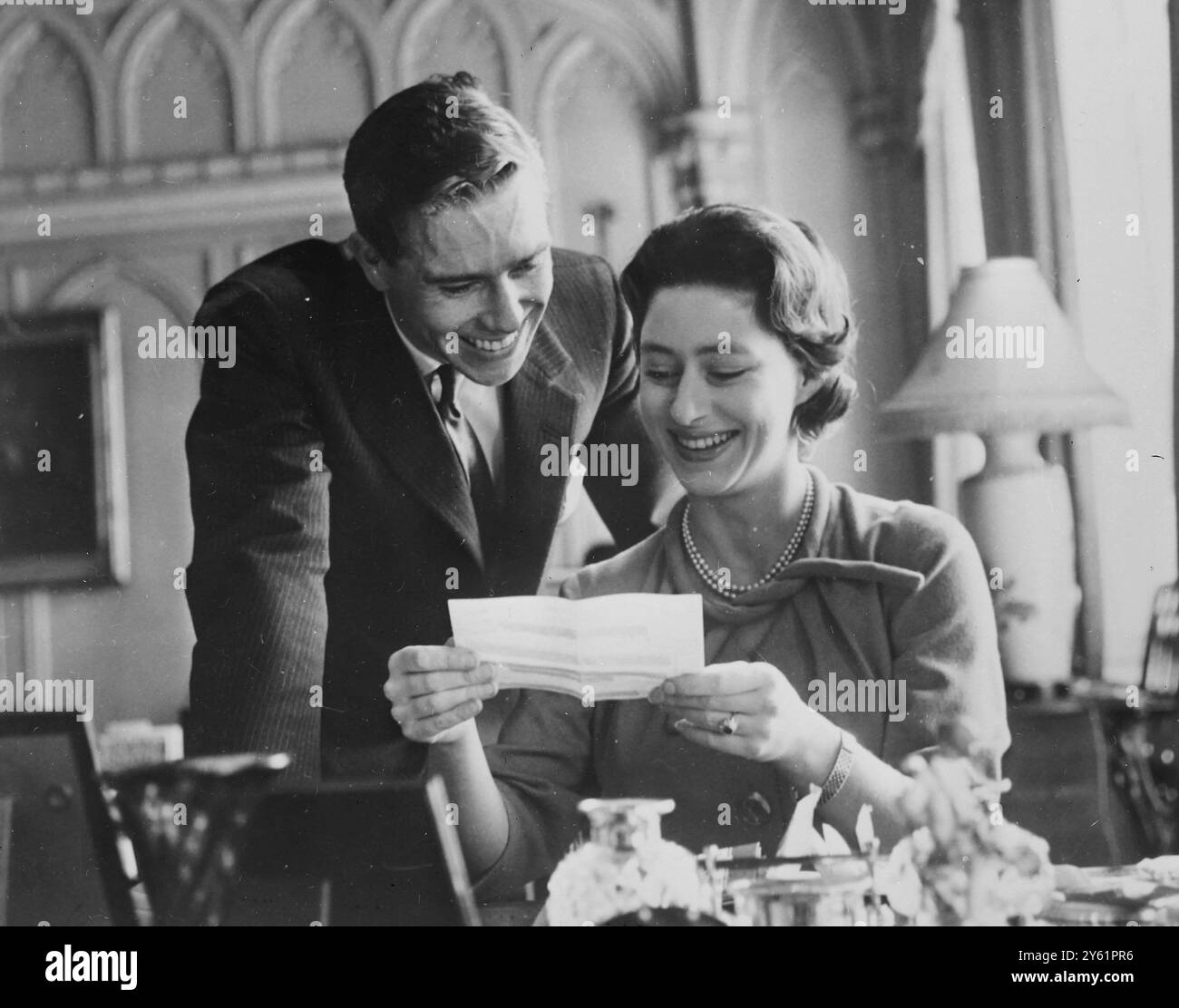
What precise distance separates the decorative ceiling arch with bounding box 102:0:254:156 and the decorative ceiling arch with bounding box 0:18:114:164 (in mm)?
25

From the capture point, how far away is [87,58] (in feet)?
8.68

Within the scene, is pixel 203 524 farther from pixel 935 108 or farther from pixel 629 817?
pixel 935 108

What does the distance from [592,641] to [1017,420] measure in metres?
0.86

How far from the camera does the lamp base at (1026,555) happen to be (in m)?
2.57

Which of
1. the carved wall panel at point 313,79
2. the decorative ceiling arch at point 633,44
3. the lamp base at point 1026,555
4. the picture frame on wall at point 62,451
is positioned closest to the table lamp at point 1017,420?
the lamp base at point 1026,555

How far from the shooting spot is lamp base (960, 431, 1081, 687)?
8.42 ft

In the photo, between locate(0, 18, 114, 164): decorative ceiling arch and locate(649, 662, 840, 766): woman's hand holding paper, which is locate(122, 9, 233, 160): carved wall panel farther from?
locate(649, 662, 840, 766): woman's hand holding paper

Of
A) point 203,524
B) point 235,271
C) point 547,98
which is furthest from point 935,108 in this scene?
point 203,524

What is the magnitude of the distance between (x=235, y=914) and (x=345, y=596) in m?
0.61

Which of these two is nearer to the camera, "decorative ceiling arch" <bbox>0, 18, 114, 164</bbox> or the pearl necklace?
the pearl necklace

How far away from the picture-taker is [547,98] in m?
2.61

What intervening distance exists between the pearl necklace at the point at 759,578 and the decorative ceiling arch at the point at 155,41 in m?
1.09

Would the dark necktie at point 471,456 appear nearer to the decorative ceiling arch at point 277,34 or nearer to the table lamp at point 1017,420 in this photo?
the decorative ceiling arch at point 277,34

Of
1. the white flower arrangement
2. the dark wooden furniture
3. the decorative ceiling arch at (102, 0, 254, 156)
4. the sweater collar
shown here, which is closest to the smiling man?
the sweater collar
